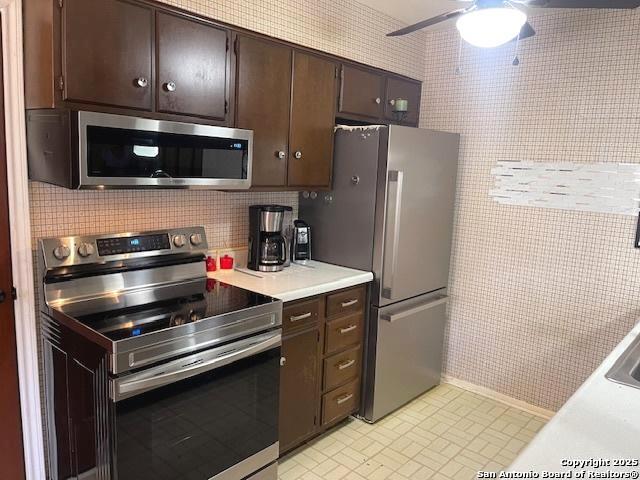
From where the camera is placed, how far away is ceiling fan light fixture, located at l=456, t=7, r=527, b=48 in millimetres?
1685

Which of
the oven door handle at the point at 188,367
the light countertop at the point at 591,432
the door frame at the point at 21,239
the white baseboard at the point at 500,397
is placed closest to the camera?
the light countertop at the point at 591,432

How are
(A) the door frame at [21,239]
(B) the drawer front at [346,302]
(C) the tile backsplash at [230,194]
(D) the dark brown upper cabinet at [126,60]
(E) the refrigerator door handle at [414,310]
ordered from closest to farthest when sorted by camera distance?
(D) the dark brown upper cabinet at [126,60] < (A) the door frame at [21,239] < (C) the tile backsplash at [230,194] < (B) the drawer front at [346,302] < (E) the refrigerator door handle at [414,310]

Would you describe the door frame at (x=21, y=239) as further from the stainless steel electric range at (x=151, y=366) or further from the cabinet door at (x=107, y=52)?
the cabinet door at (x=107, y=52)

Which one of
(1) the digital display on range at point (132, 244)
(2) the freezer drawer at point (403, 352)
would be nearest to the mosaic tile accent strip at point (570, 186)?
(2) the freezer drawer at point (403, 352)

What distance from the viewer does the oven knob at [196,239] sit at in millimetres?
2375

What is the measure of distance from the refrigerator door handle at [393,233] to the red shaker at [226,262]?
854 millimetres

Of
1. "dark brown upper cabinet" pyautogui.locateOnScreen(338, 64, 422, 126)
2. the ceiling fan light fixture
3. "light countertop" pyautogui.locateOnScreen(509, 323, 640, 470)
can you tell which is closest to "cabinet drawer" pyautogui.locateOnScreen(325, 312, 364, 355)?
"dark brown upper cabinet" pyautogui.locateOnScreen(338, 64, 422, 126)

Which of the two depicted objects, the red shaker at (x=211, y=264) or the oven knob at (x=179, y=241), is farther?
the red shaker at (x=211, y=264)

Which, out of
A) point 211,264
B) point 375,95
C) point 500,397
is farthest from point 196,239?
point 500,397

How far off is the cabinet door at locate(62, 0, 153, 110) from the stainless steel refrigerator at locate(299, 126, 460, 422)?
1228 millimetres

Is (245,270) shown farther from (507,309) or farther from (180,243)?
(507,309)

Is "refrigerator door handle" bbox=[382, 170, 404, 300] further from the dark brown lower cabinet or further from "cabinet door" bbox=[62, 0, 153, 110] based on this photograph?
"cabinet door" bbox=[62, 0, 153, 110]

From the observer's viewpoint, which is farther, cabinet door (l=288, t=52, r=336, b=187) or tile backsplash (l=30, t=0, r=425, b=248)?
cabinet door (l=288, t=52, r=336, b=187)

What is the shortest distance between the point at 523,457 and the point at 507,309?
2227mm
